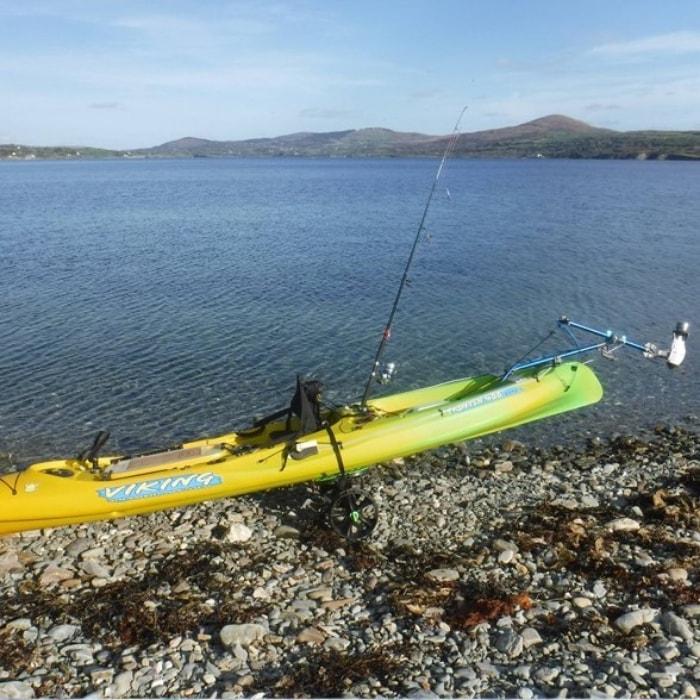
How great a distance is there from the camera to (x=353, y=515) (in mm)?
8859

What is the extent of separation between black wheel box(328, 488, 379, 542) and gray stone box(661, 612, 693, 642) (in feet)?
11.3

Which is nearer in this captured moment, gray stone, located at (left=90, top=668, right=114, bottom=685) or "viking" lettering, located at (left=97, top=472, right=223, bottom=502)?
gray stone, located at (left=90, top=668, right=114, bottom=685)

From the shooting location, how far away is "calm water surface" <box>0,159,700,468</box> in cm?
1442

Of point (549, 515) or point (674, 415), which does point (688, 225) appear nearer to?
point (674, 415)

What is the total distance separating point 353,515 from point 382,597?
139 centimetres

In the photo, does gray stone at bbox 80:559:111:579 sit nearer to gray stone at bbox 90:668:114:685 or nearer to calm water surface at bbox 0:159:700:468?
gray stone at bbox 90:668:114:685

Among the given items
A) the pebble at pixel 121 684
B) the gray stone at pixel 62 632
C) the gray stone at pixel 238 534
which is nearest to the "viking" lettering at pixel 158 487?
the gray stone at pixel 238 534

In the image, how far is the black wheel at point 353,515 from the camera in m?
8.88

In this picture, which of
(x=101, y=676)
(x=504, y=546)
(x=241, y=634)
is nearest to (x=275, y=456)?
(x=241, y=634)

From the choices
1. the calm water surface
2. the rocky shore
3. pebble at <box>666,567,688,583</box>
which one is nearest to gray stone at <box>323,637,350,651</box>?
the rocky shore

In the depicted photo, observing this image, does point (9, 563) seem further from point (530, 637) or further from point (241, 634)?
point (530, 637)

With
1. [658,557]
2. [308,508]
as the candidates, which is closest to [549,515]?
[658,557]

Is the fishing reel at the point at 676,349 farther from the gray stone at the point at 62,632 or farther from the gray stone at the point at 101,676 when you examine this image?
the gray stone at the point at 62,632

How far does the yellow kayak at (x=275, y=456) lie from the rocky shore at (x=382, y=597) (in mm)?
528
